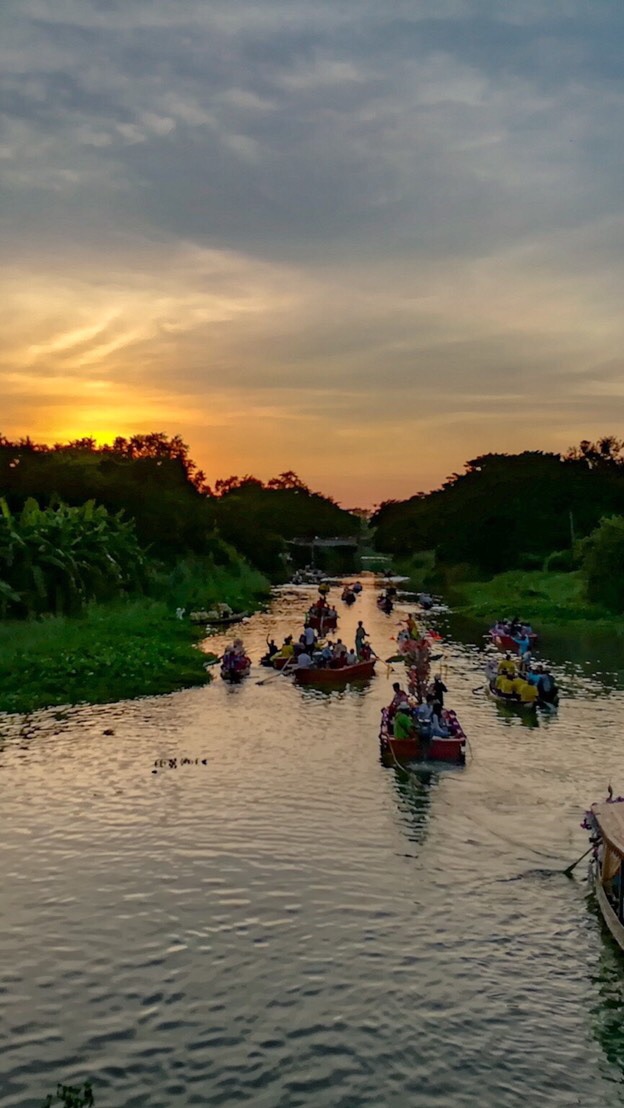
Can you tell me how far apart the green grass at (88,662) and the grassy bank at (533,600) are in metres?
28.3

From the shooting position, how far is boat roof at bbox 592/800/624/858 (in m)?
17.9

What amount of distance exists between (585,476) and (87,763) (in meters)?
105

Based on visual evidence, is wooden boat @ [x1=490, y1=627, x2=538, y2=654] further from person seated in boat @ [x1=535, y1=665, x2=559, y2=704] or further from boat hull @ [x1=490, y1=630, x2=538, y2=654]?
person seated in boat @ [x1=535, y1=665, x2=559, y2=704]

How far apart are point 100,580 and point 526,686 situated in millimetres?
32298

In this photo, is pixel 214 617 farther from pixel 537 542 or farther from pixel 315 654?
pixel 537 542

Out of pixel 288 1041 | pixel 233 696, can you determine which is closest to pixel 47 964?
pixel 288 1041

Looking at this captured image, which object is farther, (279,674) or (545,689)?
(279,674)

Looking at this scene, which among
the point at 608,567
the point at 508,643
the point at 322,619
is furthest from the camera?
the point at 608,567

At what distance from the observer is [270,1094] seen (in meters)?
14.0

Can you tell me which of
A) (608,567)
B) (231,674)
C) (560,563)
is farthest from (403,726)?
(560,563)

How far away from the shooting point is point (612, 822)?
63.1 ft

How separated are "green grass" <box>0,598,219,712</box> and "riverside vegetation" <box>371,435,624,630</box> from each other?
31071mm

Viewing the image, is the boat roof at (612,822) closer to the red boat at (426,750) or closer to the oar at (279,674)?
the red boat at (426,750)

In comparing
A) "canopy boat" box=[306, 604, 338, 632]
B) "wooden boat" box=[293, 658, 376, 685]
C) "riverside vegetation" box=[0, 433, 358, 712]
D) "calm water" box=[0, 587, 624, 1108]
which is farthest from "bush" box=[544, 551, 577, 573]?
"calm water" box=[0, 587, 624, 1108]
